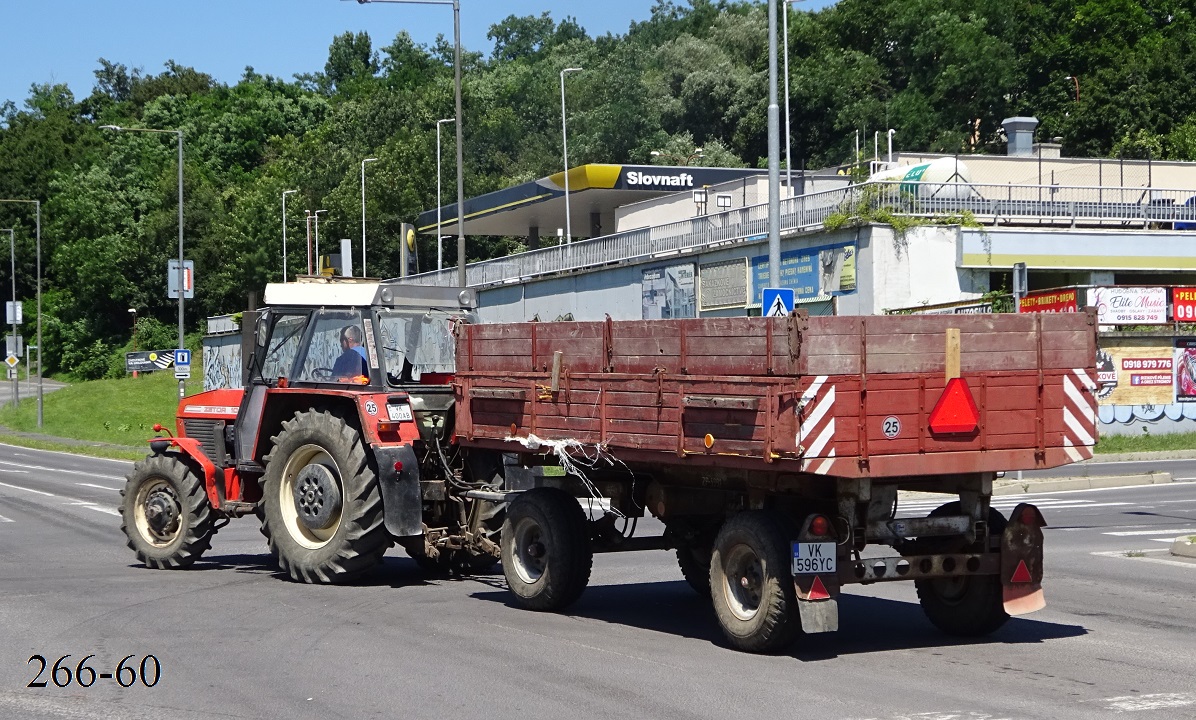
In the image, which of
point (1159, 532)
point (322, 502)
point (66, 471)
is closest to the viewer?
point (322, 502)

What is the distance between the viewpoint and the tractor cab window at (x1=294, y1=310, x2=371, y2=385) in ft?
41.9

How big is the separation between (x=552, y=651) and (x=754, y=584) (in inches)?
55.4

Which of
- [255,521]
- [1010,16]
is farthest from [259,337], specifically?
[1010,16]

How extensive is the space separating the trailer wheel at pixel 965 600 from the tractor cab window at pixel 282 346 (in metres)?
6.30

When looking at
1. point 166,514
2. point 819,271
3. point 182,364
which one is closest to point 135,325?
point 182,364

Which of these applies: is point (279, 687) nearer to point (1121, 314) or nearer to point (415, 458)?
point (415, 458)

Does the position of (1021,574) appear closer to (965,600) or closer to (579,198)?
(965,600)

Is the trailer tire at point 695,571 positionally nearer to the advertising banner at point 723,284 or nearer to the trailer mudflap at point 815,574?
the trailer mudflap at point 815,574

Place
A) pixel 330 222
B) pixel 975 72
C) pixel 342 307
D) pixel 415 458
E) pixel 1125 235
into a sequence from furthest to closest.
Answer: pixel 330 222
pixel 975 72
pixel 1125 235
pixel 342 307
pixel 415 458

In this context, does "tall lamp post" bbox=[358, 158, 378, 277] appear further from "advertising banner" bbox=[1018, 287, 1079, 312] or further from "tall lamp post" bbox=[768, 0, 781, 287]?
"tall lamp post" bbox=[768, 0, 781, 287]

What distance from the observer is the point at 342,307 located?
13055 mm

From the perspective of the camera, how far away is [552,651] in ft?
30.9

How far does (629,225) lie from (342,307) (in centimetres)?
4101

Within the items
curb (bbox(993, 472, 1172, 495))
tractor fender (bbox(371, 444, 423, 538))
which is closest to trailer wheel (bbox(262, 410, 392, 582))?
tractor fender (bbox(371, 444, 423, 538))
